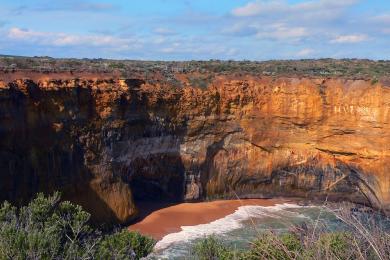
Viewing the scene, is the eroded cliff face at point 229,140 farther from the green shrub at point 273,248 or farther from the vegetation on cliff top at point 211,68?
the green shrub at point 273,248

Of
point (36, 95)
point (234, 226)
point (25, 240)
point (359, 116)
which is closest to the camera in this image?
point (25, 240)

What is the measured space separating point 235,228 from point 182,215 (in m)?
3.34

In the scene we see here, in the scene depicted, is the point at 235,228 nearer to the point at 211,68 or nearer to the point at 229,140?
the point at 229,140

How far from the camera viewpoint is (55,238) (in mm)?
11859

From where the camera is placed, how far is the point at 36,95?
23.2 meters

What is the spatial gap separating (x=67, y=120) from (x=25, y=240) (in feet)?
44.7

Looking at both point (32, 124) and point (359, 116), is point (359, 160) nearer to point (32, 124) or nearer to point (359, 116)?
point (359, 116)

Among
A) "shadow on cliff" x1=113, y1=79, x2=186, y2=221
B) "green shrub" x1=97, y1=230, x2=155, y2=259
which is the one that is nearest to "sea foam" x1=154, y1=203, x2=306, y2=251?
"shadow on cliff" x1=113, y1=79, x2=186, y2=221

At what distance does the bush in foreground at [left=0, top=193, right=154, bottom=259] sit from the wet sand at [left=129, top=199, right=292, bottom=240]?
9.10 metres

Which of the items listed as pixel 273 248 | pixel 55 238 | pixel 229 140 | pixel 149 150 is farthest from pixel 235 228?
pixel 273 248

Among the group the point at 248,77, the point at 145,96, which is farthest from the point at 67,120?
the point at 248,77

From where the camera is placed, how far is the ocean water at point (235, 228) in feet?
73.8

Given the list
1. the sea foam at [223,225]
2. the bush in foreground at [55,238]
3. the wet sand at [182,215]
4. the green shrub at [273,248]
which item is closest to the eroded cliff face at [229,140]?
the wet sand at [182,215]

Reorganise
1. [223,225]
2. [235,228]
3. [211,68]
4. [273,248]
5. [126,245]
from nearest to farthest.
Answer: [273,248] → [126,245] → [235,228] → [223,225] → [211,68]
